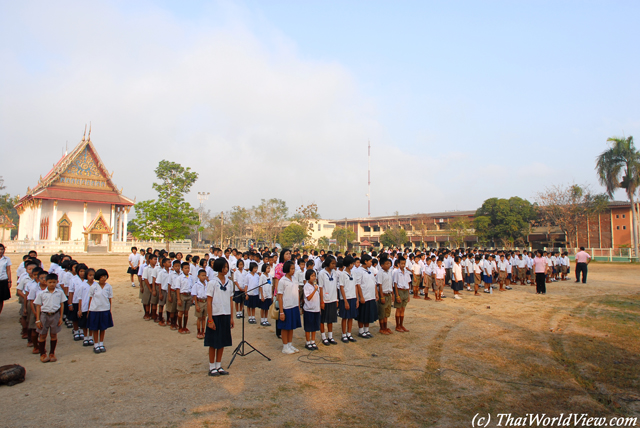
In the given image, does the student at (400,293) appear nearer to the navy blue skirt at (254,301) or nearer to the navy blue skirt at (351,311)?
the navy blue skirt at (351,311)

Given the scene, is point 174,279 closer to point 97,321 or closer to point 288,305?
point 97,321

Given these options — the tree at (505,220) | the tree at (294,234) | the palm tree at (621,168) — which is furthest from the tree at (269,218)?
the palm tree at (621,168)

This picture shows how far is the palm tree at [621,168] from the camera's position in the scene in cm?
3148

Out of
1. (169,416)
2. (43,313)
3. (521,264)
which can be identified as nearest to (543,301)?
(521,264)

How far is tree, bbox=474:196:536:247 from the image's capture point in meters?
39.9

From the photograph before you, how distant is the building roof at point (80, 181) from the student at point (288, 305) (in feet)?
127

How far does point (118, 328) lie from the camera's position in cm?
891

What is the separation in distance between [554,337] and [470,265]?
7069 mm

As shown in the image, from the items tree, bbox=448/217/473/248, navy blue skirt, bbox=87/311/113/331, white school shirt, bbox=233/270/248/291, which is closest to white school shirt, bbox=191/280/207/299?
white school shirt, bbox=233/270/248/291

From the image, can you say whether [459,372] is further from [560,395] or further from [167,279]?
[167,279]

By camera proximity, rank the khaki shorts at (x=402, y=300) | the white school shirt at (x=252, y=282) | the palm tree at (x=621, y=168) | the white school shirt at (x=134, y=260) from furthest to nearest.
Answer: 1. the palm tree at (x=621, y=168)
2. the white school shirt at (x=134, y=260)
3. the white school shirt at (x=252, y=282)
4. the khaki shorts at (x=402, y=300)

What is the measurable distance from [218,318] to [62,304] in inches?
130

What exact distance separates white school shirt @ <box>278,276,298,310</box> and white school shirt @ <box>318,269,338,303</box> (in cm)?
77

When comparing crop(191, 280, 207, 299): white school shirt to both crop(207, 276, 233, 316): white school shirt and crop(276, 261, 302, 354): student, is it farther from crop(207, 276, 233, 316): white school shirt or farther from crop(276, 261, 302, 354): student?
crop(207, 276, 233, 316): white school shirt
